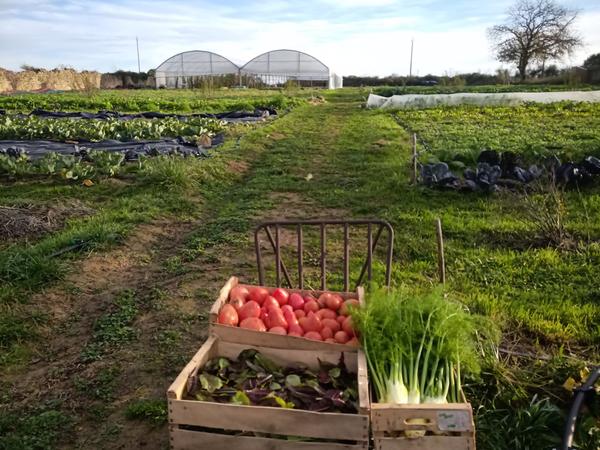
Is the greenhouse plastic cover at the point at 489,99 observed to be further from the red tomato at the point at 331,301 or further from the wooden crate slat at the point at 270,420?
the wooden crate slat at the point at 270,420

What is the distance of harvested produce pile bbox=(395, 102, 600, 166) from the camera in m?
9.54

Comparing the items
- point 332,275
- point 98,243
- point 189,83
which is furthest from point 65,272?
point 189,83

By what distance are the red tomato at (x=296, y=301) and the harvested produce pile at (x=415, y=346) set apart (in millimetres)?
542

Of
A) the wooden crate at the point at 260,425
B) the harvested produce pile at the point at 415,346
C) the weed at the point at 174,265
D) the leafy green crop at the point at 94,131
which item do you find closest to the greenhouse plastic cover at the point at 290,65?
the leafy green crop at the point at 94,131

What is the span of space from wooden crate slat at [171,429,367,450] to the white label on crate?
34 centimetres

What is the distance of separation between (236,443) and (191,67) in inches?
1998

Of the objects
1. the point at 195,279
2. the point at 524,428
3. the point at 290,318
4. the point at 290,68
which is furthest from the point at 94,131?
the point at 290,68

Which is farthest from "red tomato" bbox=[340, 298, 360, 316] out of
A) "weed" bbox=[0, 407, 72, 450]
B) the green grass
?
the green grass

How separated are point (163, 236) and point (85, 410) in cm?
331

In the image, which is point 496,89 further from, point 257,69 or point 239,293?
point 239,293

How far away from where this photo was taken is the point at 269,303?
3.03 metres

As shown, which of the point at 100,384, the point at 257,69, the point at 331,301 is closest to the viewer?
the point at 331,301

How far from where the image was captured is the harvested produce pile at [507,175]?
7.34 meters

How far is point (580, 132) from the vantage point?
41.3ft
